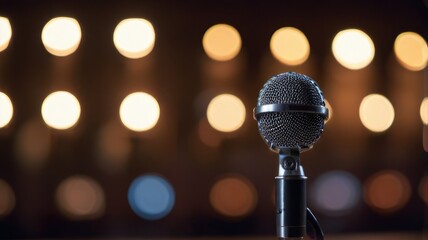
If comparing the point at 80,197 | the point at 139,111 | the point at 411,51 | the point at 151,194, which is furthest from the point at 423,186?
the point at 80,197

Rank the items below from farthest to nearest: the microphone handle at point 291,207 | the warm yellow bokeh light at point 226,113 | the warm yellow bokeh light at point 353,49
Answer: the warm yellow bokeh light at point 353,49 < the warm yellow bokeh light at point 226,113 < the microphone handle at point 291,207

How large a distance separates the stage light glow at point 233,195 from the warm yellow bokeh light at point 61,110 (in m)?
1.11

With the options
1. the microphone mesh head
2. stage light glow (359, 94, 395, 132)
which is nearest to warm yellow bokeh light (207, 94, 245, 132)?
stage light glow (359, 94, 395, 132)

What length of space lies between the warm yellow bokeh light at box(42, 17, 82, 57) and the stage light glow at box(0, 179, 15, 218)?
3.19ft

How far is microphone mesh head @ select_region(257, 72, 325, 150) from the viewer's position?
910 mm

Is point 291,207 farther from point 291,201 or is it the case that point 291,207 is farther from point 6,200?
point 6,200

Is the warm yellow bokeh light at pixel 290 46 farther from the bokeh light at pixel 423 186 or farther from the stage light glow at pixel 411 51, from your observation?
the bokeh light at pixel 423 186

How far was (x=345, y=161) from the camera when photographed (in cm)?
443

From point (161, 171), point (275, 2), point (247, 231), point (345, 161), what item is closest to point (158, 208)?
point (161, 171)

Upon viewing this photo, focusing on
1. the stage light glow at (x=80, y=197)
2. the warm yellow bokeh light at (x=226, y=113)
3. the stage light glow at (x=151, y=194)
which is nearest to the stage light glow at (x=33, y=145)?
the stage light glow at (x=80, y=197)

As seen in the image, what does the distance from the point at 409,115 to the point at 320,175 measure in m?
0.83

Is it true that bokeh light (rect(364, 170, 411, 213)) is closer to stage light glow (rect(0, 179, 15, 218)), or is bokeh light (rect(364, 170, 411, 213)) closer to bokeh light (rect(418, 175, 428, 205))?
bokeh light (rect(418, 175, 428, 205))

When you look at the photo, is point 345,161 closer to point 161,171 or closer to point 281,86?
point 161,171

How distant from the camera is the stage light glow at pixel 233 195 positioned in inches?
170
